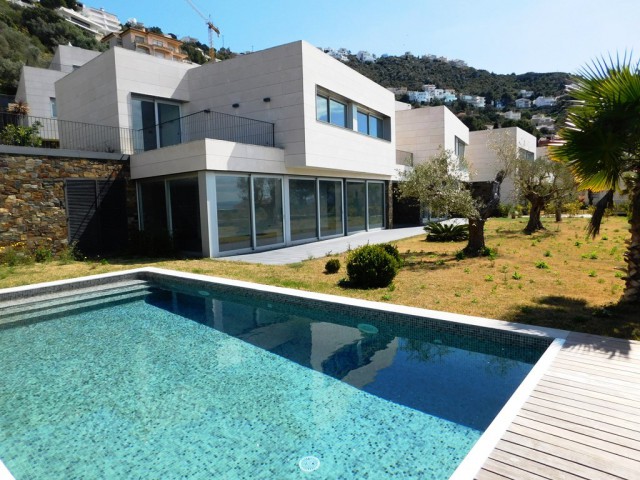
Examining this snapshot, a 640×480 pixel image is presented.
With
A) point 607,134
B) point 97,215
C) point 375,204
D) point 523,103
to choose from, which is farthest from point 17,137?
point 523,103

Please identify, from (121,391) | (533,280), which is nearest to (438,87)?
(533,280)

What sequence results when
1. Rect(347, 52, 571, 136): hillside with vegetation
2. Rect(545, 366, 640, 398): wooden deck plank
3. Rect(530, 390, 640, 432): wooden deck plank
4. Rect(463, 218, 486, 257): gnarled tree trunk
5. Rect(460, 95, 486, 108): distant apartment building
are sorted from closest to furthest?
1. Rect(530, 390, 640, 432): wooden deck plank
2. Rect(545, 366, 640, 398): wooden deck plank
3. Rect(463, 218, 486, 257): gnarled tree trunk
4. Rect(347, 52, 571, 136): hillside with vegetation
5. Rect(460, 95, 486, 108): distant apartment building

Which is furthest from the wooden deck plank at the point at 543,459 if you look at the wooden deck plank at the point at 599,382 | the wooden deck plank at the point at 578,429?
the wooden deck plank at the point at 599,382

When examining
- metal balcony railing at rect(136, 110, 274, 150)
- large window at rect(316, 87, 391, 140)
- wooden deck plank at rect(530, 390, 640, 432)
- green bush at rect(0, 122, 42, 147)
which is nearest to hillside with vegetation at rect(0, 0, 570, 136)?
green bush at rect(0, 122, 42, 147)

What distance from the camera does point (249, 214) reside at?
1384 centimetres

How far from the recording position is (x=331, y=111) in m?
16.4

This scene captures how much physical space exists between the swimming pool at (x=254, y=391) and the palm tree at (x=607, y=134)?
2.89 metres

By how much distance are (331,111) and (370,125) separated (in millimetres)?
3990

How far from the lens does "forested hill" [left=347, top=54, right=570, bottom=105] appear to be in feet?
260

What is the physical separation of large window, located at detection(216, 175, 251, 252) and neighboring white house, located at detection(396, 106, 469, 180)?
47.6ft

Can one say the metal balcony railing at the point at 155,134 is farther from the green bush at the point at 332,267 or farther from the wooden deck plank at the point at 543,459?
the wooden deck plank at the point at 543,459

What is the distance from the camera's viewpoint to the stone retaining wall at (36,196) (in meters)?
11.7

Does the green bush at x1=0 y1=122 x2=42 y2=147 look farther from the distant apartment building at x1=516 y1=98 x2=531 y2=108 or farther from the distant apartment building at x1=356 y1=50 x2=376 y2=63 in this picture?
the distant apartment building at x1=356 y1=50 x2=376 y2=63

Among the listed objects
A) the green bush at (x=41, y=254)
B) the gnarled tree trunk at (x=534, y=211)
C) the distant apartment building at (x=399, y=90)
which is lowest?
the green bush at (x=41, y=254)
